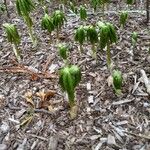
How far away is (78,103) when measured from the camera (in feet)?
9.21

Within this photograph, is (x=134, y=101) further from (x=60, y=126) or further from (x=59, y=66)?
(x=59, y=66)

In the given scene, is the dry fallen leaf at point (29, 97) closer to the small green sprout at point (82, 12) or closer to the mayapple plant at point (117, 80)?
the mayapple plant at point (117, 80)

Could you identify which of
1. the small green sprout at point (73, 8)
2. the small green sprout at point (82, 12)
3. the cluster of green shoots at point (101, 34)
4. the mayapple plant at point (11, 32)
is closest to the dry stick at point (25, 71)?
the mayapple plant at point (11, 32)

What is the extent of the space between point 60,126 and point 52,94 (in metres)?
0.37

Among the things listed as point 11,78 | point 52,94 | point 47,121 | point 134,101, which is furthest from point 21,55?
point 134,101

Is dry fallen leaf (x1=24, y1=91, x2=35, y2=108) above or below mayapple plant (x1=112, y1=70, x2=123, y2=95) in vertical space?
below

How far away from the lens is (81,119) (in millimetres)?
2670

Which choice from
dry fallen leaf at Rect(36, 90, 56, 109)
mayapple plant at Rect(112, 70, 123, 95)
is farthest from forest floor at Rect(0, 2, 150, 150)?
mayapple plant at Rect(112, 70, 123, 95)

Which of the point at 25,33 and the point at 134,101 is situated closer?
the point at 134,101

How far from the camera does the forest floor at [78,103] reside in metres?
2.51

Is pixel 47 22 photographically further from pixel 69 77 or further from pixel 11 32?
pixel 69 77

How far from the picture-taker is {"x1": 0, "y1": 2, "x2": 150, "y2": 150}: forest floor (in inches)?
98.9

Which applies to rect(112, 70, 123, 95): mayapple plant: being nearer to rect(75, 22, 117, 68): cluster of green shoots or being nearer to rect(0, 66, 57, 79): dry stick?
rect(75, 22, 117, 68): cluster of green shoots

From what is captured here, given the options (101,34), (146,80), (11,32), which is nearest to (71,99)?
(101,34)
